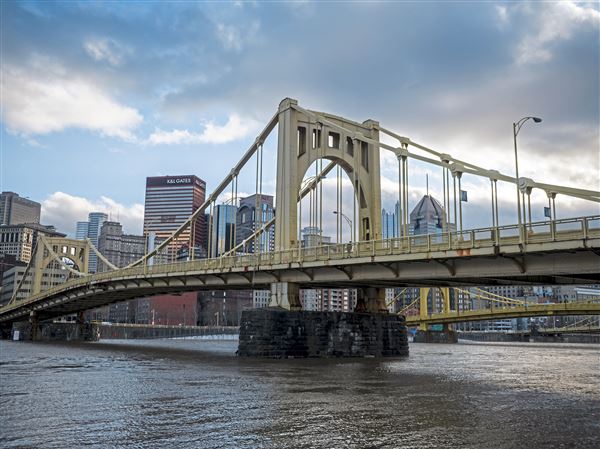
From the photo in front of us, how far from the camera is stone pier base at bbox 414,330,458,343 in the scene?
424 feet

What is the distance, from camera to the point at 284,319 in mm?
47344

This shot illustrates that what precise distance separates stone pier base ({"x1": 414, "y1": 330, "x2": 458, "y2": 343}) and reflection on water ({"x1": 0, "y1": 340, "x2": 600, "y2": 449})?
93440mm

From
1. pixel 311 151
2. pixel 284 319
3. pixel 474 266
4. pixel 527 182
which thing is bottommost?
pixel 284 319

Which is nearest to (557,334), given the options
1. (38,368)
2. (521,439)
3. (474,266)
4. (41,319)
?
(41,319)

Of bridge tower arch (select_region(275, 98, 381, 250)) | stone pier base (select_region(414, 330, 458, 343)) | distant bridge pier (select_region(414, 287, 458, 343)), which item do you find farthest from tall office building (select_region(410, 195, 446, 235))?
stone pier base (select_region(414, 330, 458, 343))

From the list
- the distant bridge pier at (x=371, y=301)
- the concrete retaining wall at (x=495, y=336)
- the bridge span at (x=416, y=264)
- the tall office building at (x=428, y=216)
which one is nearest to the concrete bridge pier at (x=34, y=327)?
the bridge span at (x=416, y=264)

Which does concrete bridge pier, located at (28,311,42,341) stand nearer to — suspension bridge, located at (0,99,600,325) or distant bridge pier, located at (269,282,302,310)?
suspension bridge, located at (0,99,600,325)

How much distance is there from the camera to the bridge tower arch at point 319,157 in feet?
169

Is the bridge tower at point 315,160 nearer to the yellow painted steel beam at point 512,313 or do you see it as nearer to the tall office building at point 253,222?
the tall office building at point 253,222

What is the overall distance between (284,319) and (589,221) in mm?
24681

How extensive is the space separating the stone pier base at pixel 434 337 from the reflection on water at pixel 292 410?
307 feet

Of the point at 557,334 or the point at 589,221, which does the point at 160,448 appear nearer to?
the point at 589,221

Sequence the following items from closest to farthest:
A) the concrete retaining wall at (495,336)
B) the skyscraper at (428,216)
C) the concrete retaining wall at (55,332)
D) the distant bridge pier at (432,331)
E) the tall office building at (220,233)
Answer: the skyscraper at (428,216) < the tall office building at (220,233) < the concrete retaining wall at (55,332) < the distant bridge pier at (432,331) < the concrete retaining wall at (495,336)

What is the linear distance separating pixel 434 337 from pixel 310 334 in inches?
3443
